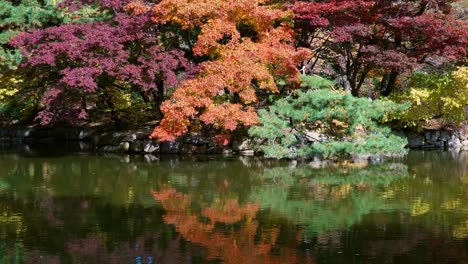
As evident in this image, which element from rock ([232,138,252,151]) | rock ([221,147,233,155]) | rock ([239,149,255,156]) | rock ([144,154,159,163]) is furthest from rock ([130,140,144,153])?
rock ([239,149,255,156])

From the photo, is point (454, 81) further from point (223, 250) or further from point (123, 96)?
point (223, 250)

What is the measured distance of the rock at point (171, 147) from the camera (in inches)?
716

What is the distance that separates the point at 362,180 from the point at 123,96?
11.4 meters

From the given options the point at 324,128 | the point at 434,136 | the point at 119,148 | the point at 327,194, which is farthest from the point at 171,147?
the point at 434,136

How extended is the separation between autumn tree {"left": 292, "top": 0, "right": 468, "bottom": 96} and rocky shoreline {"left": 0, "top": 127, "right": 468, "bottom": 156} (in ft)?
8.51

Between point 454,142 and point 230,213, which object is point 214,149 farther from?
point 454,142

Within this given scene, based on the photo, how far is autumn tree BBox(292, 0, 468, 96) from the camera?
17.9m

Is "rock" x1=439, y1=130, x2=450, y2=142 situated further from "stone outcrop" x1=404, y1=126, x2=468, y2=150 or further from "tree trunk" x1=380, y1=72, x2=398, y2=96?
"tree trunk" x1=380, y1=72, x2=398, y2=96

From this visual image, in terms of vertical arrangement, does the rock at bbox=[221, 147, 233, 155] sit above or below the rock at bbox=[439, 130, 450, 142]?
below

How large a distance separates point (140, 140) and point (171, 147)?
1265mm

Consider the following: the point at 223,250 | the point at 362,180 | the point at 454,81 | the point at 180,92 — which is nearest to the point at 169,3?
the point at 180,92

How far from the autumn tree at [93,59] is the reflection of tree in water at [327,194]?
4.93 m

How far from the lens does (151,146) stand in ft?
60.8

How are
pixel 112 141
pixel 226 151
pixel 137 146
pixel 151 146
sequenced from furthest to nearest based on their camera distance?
1. pixel 112 141
2. pixel 137 146
3. pixel 151 146
4. pixel 226 151
